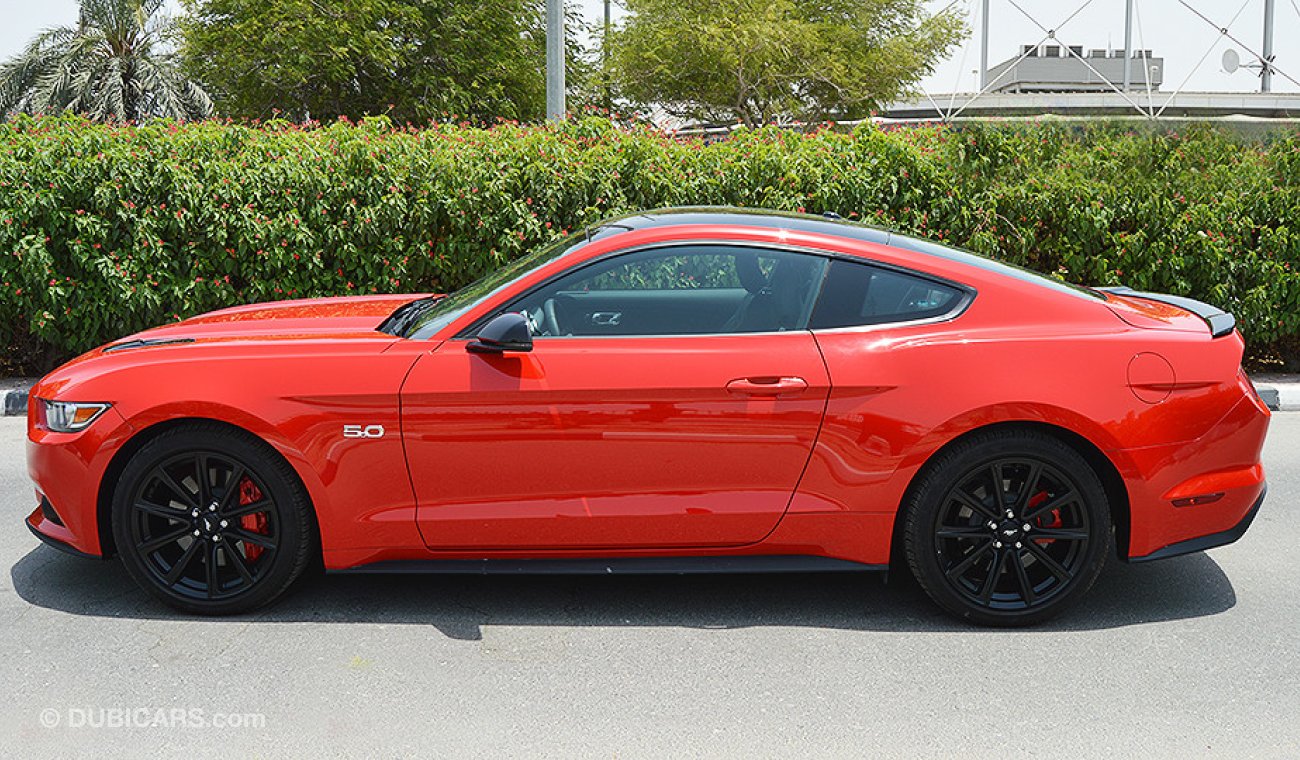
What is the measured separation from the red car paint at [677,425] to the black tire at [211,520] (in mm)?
86

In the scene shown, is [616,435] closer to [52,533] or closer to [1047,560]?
[1047,560]

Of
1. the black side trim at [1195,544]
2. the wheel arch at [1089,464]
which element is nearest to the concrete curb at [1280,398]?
the black side trim at [1195,544]

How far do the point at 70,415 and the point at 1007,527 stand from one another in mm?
3432

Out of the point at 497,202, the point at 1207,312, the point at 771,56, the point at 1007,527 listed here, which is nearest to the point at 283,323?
the point at 1007,527

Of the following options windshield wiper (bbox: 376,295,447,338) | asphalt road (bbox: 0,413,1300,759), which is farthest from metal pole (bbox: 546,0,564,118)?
asphalt road (bbox: 0,413,1300,759)

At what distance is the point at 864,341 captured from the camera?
4.51 meters

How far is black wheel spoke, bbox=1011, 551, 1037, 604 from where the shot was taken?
457cm

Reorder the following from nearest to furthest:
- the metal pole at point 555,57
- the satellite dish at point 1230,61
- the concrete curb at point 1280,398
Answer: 1. the concrete curb at point 1280,398
2. the metal pole at point 555,57
3. the satellite dish at point 1230,61

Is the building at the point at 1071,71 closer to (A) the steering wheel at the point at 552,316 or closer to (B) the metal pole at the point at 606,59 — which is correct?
(B) the metal pole at the point at 606,59

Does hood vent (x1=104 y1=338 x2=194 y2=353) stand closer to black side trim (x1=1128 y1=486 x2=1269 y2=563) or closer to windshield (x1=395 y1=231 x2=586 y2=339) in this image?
windshield (x1=395 y1=231 x2=586 y2=339)

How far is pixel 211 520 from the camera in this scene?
4.57m

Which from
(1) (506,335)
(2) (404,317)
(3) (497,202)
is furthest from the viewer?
(3) (497,202)

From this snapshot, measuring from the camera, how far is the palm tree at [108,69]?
134 feet

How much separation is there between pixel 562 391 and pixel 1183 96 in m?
78.1
